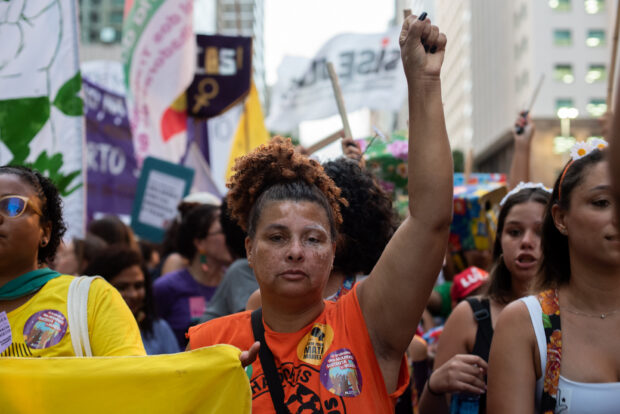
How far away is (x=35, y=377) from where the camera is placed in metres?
2.08

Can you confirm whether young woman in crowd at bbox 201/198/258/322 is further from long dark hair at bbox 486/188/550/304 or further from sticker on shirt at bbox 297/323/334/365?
sticker on shirt at bbox 297/323/334/365

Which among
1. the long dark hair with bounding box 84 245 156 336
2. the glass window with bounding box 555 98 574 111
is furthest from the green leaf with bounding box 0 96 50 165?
the glass window with bounding box 555 98 574 111

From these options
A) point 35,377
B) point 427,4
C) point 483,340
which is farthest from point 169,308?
point 427,4

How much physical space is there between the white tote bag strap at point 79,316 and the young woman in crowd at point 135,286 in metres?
1.69

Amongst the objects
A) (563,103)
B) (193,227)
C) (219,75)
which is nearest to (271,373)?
(193,227)


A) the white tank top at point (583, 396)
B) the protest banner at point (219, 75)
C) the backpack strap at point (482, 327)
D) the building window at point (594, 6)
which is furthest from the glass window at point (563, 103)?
the white tank top at point (583, 396)

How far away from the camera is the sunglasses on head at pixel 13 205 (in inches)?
100

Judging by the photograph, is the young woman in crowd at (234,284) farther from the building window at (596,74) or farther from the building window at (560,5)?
the building window at (560,5)

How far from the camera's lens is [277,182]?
240 cm

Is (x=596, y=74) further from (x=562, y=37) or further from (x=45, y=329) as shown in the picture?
(x=45, y=329)

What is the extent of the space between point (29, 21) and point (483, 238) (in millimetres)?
3205

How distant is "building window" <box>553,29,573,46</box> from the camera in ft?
164

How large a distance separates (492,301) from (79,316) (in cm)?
181

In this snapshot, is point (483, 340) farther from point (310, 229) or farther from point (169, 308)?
point (169, 308)
